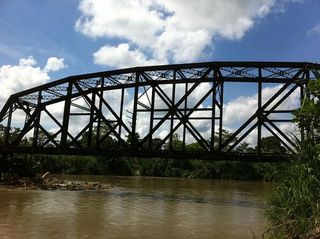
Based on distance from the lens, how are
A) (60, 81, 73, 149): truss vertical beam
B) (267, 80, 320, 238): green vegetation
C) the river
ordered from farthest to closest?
(60, 81, 73, 149): truss vertical beam
the river
(267, 80, 320, 238): green vegetation

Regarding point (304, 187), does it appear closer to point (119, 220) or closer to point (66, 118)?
point (119, 220)

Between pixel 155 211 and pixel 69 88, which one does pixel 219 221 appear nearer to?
pixel 155 211

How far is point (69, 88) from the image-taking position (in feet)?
140

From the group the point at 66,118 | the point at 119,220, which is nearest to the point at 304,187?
the point at 119,220

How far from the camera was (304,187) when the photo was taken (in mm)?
10633

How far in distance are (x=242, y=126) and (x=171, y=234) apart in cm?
1965

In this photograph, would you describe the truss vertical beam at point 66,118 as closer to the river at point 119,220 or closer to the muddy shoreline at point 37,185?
the muddy shoreline at point 37,185

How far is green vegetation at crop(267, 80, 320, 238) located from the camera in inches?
402

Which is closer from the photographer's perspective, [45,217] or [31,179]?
[45,217]

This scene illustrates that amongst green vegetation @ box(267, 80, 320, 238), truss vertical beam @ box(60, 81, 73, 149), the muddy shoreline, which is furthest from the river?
truss vertical beam @ box(60, 81, 73, 149)

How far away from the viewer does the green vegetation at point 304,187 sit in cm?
1021

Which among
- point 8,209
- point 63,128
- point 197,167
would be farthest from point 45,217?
point 197,167

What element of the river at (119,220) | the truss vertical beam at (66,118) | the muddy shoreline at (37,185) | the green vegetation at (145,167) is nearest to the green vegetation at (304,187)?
the river at (119,220)

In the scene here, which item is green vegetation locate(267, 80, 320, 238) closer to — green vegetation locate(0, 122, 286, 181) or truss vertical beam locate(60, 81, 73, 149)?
truss vertical beam locate(60, 81, 73, 149)
